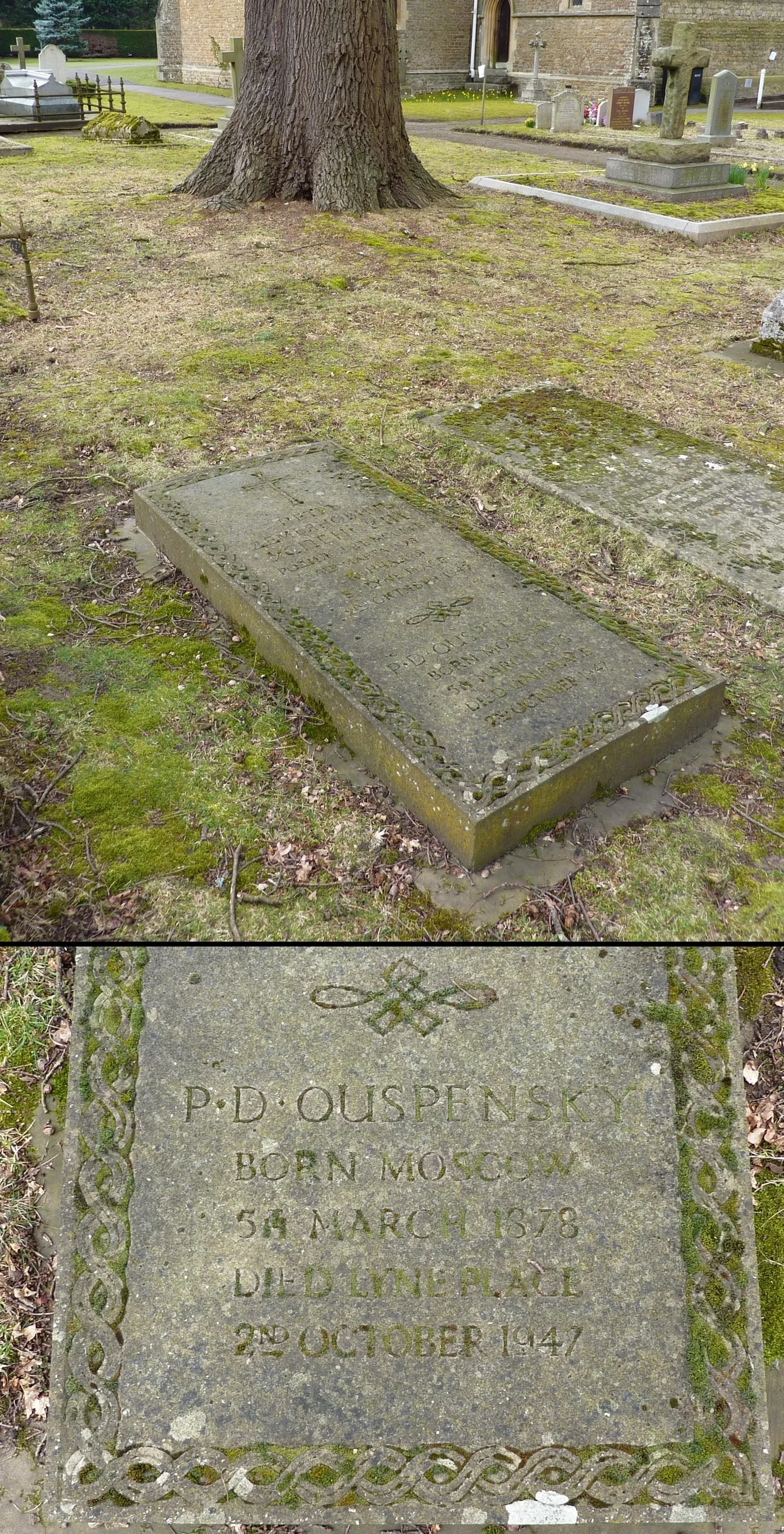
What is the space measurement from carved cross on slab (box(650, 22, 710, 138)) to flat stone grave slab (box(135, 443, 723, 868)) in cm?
1216

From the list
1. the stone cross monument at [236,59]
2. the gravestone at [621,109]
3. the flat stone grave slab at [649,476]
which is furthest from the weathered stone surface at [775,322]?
the gravestone at [621,109]

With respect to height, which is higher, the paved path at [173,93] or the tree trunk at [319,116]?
the paved path at [173,93]

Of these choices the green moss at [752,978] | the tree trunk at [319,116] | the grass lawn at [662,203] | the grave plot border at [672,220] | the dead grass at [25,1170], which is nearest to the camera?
the dead grass at [25,1170]

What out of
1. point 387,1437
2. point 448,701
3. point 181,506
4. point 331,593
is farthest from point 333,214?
Answer: point 387,1437

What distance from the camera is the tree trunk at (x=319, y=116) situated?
1084 cm

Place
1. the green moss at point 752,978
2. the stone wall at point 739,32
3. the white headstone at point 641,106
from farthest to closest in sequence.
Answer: the stone wall at point 739,32, the white headstone at point 641,106, the green moss at point 752,978

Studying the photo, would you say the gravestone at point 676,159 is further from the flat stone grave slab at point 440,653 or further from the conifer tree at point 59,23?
the conifer tree at point 59,23

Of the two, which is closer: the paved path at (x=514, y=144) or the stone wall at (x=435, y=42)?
the paved path at (x=514, y=144)

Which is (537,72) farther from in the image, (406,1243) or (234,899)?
(406,1243)

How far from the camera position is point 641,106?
2433 centimetres

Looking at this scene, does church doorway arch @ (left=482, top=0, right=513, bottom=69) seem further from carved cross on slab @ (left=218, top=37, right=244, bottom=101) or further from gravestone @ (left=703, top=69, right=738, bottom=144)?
carved cross on slab @ (left=218, top=37, right=244, bottom=101)

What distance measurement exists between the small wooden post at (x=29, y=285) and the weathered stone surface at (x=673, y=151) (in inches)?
373

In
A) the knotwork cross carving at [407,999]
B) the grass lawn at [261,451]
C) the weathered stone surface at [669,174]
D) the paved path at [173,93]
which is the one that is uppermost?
the paved path at [173,93]

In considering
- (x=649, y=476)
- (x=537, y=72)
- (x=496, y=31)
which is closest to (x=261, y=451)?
(x=649, y=476)
